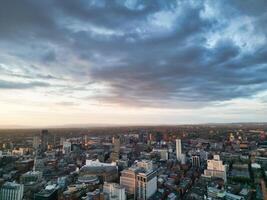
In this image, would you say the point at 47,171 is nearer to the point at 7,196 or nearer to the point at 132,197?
the point at 7,196

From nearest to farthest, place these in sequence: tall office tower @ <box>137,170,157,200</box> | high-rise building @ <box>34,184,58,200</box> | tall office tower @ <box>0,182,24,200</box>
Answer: high-rise building @ <box>34,184,58,200</box> < tall office tower @ <box>0,182,24,200</box> < tall office tower @ <box>137,170,157,200</box>

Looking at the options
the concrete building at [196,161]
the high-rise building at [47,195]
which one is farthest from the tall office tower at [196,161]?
the high-rise building at [47,195]

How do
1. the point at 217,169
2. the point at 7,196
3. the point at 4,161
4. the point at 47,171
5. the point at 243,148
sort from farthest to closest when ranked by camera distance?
the point at 243,148, the point at 4,161, the point at 47,171, the point at 217,169, the point at 7,196

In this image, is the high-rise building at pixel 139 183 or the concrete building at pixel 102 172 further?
the concrete building at pixel 102 172

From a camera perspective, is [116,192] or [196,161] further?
[196,161]

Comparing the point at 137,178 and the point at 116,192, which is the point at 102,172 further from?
the point at 116,192

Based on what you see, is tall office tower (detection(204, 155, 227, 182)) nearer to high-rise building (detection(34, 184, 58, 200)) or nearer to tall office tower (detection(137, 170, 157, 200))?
tall office tower (detection(137, 170, 157, 200))

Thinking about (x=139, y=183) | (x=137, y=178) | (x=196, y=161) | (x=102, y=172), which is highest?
(x=137, y=178)

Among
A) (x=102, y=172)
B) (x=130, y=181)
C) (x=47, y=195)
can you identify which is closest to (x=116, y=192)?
(x=130, y=181)

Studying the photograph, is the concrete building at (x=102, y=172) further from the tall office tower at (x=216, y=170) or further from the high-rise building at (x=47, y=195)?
the tall office tower at (x=216, y=170)

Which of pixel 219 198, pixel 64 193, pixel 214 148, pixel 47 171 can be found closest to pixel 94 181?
pixel 64 193

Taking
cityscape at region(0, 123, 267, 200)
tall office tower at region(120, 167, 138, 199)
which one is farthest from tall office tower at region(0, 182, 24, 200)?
tall office tower at region(120, 167, 138, 199)
